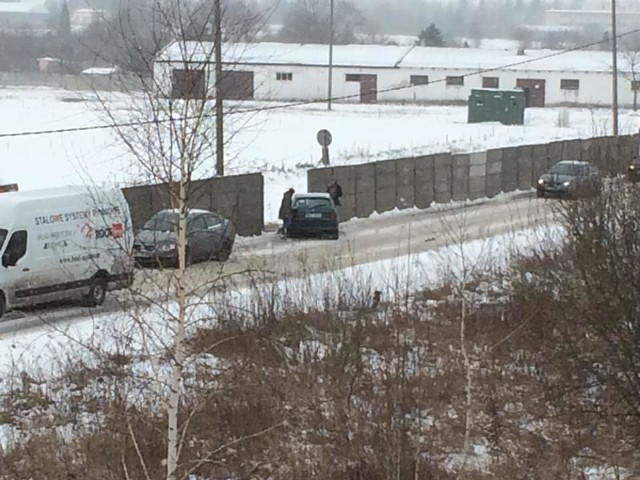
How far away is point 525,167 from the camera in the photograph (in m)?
44.3

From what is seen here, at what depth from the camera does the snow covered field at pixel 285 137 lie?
4134cm

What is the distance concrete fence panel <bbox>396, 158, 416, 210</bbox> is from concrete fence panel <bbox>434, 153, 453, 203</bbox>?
1.23 meters

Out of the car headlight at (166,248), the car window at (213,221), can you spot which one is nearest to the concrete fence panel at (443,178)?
the car window at (213,221)

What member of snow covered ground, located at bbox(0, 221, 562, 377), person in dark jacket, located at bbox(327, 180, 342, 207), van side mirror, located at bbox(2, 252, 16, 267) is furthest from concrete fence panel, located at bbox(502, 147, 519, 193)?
van side mirror, located at bbox(2, 252, 16, 267)

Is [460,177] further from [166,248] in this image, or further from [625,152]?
[166,248]

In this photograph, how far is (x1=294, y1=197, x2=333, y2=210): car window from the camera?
32.8m

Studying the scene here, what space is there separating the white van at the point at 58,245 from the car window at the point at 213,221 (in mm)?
3803

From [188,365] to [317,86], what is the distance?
76.0m

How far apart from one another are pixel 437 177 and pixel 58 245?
1967cm

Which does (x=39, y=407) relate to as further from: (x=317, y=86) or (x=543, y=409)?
(x=317, y=86)

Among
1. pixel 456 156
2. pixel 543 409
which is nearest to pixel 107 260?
pixel 543 409

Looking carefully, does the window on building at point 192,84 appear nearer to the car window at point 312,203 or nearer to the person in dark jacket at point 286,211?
the car window at point 312,203

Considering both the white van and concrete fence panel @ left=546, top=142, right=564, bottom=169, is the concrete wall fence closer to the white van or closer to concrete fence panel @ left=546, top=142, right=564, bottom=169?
concrete fence panel @ left=546, top=142, right=564, bottom=169

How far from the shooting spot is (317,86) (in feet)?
301
